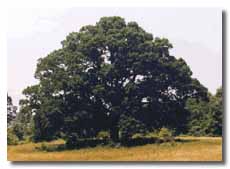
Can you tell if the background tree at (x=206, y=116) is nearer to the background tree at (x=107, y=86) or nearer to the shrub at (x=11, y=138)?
the background tree at (x=107, y=86)

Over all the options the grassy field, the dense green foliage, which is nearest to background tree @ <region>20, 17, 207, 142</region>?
the dense green foliage

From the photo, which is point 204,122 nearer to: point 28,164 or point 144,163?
point 144,163

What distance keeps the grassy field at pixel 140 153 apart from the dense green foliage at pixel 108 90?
163 millimetres

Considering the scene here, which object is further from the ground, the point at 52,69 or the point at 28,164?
the point at 52,69

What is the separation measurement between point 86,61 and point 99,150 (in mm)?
1073

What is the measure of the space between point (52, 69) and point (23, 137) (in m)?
0.88

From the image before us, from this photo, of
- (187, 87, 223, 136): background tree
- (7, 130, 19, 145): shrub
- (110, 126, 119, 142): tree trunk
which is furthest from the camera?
(110, 126, 119, 142): tree trunk

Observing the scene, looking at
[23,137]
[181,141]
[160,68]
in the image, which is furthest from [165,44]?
[23,137]

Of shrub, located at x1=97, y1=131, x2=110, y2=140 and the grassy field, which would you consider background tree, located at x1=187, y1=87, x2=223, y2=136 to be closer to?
the grassy field

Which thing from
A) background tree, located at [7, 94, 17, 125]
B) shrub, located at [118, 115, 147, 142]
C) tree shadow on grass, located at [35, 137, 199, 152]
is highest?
background tree, located at [7, 94, 17, 125]

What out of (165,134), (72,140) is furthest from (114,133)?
(165,134)

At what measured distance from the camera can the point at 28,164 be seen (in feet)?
42.3

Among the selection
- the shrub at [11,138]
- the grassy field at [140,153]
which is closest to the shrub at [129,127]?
the grassy field at [140,153]

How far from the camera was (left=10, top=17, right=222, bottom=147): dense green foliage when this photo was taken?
13.0 meters
